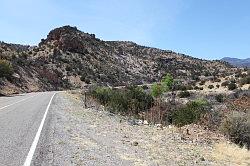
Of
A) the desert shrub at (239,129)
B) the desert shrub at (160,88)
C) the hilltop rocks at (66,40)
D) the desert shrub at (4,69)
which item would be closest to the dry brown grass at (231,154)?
the desert shrub at (239,129)

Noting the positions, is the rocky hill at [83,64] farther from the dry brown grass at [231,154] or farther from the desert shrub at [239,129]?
the dry brown grass at [231,154]

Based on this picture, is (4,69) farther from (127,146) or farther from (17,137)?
(127,146)

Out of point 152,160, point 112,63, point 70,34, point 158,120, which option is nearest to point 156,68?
point 112,63

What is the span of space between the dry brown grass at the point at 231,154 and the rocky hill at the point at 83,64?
4930cm

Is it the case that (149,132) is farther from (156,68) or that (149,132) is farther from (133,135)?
(156,68)

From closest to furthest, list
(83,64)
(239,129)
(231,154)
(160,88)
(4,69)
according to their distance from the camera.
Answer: (231,154) < (239,129) < (160,88) < (4,69) < (83,64)

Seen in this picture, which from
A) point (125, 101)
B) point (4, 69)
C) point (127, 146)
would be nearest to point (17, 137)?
point (127, 146)

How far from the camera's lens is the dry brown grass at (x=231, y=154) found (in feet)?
45.7

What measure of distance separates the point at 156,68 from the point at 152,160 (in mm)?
117116

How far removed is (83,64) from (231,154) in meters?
92.7

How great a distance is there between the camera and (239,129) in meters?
16.9

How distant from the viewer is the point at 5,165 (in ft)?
34.4

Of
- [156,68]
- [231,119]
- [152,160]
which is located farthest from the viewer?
[156,68]

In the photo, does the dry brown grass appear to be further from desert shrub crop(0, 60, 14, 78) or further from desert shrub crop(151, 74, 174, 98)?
desert shrub crop(0, 60, 14, 78)
